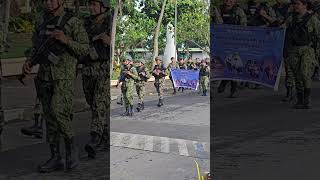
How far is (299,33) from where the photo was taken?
17.1 ft

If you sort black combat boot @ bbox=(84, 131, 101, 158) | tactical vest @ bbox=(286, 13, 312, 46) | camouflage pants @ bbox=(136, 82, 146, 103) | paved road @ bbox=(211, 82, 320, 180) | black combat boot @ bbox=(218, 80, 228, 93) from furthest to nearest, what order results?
camouflage pants @ bbox=(136, 82, 146, 103), black combat boot @ bbox=(218, 80, 228, 93), tactical vest @ bbox=(286, 13, 312, 46), paved road @ bbox=(211, 82, 320, 180), black combat boot @ bbox=(84, 131, 101, 158)

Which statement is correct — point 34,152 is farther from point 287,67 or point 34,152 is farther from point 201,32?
point 201,32

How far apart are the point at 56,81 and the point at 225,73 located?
307 centimetres

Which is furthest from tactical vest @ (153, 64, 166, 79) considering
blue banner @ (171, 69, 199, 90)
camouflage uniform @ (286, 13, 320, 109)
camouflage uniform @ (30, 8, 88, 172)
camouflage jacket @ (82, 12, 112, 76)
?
camouflage uniform @ (30, 8, 88, 172)

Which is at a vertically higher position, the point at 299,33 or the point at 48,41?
the point at 299,33

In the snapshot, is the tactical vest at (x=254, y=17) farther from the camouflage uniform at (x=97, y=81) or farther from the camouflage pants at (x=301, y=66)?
the camouflage uniform at (x=97, y=81)

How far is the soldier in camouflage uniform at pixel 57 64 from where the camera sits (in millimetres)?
3180

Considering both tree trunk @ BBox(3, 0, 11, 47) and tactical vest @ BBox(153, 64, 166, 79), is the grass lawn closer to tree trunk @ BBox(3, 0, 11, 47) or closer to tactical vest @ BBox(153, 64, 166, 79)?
tree trunk @ BBox(3, 0, 11, 47)

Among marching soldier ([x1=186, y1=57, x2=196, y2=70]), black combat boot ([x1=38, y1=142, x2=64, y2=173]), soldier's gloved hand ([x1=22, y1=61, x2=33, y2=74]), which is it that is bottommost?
black combat boot ([x1=38, y1=142, x2=64, y2=173])

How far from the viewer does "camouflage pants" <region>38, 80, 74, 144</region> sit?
335cm

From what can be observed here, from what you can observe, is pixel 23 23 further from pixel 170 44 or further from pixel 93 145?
pixel 170 44

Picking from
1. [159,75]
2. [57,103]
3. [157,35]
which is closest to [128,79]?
[159,75]

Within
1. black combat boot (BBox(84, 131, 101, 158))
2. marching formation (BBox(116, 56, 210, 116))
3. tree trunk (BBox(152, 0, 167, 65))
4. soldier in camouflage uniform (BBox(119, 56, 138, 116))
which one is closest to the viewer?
black combat boot (BBox(84, 131, 101, 158))

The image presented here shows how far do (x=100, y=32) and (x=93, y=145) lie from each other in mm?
899
